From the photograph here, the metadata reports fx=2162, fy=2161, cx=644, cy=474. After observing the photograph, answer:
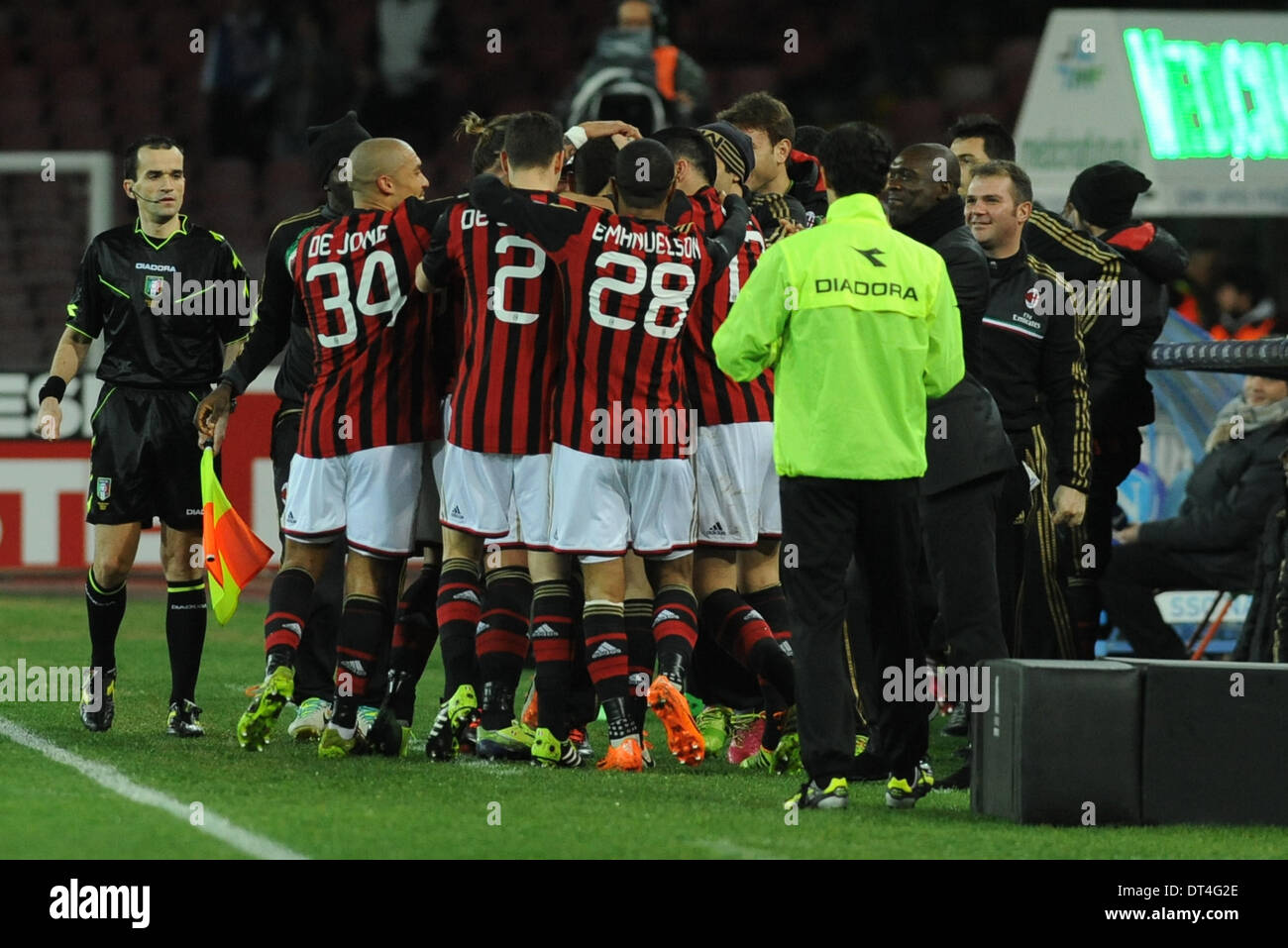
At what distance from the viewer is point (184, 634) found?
300 inches

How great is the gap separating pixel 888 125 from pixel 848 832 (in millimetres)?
13525

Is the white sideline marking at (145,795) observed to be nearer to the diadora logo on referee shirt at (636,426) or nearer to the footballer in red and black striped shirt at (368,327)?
the footballer in red and black striped shirt at (368,327)

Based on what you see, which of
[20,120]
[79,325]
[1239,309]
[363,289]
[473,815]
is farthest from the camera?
[20,120]

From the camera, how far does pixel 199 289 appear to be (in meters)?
7.70

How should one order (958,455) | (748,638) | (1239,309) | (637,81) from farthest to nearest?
(1239,309) → (637,81) → (748,638) → (958,455)

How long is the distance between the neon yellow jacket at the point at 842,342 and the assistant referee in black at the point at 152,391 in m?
2.53

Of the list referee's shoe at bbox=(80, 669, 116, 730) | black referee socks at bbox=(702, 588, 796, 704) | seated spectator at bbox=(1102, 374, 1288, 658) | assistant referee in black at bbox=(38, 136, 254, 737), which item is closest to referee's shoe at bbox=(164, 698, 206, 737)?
assistant referee in black at bbox=(38, 136, 254, 737)

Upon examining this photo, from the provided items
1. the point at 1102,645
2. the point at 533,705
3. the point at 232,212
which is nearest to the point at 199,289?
the point at 533,705

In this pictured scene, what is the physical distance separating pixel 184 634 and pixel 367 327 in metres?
1.37

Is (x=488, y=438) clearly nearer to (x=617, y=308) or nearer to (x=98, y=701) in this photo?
(x=617, y=308)

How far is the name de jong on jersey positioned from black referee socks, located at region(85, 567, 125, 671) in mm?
748
